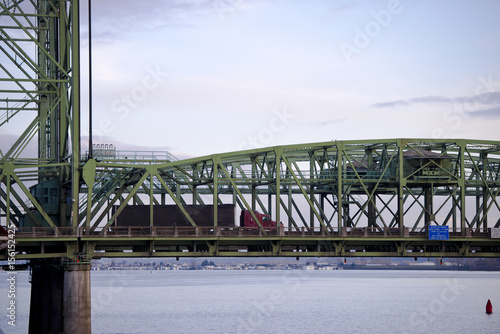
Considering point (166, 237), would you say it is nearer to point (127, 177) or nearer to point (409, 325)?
point (127, 177)

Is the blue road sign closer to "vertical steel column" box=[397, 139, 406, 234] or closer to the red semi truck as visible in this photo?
"vertical steel column" box=[397, 139, 406, 234]

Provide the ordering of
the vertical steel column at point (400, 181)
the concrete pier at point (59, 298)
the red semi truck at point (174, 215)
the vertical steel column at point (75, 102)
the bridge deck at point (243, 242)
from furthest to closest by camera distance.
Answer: the vertical steel column at point (400, 181)
the red semi truck at point (174, 215)
the vertical steel column at point (75, 102)
the bridge deck at point (243, 242)
the concrete pier at point (59, 298)

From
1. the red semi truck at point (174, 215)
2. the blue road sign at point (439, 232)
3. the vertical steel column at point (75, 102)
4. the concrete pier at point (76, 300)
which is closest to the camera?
the concrete pier at point (76, 300)

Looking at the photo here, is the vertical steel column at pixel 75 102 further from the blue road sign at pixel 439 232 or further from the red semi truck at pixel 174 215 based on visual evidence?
the blue road sign at pixel 439 232

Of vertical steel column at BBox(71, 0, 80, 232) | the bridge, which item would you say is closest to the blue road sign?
the bridge

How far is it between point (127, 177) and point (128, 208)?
357cm

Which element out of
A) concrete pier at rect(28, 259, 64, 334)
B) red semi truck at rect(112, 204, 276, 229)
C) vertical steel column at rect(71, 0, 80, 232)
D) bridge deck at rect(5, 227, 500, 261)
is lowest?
concrete pier at rect(28, 259, 64, 334)

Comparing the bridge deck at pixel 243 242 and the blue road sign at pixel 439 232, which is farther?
the blue road sign at pixel 439 232

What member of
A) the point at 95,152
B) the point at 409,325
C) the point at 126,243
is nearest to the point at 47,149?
the point at 95,152

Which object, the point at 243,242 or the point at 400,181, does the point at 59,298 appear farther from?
the point at 400,181

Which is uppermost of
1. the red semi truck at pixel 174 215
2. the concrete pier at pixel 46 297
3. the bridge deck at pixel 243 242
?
the red semi truck at pixel 174 215

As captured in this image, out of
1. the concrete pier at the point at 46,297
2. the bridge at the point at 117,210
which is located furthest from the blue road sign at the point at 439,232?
the concrete pier at the point at 46,297

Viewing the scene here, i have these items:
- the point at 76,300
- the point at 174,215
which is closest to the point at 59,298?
the point at 76,300

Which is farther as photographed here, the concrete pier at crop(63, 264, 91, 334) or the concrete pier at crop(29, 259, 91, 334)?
the concrete pier at crop(29, 259, 91, 334)
